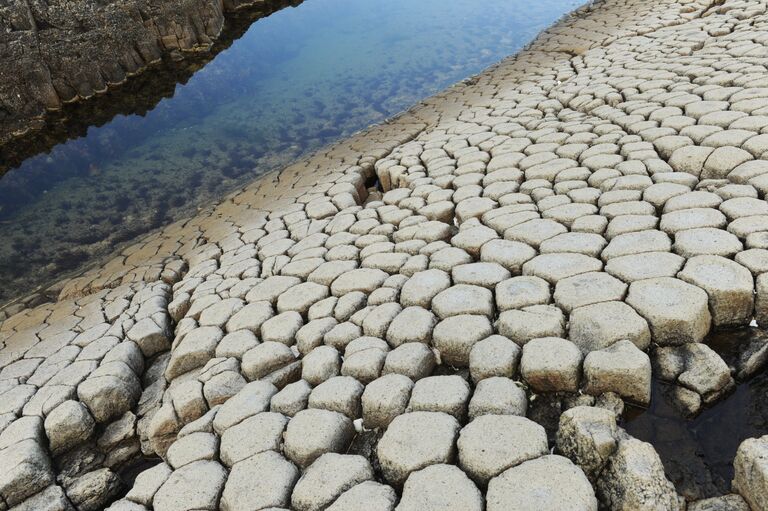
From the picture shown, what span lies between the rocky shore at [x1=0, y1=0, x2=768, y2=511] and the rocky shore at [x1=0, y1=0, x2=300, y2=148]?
13.7 ft

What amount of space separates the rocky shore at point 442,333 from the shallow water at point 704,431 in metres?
0.04

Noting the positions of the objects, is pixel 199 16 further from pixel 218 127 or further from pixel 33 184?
pixel 33 184

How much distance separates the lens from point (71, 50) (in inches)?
278

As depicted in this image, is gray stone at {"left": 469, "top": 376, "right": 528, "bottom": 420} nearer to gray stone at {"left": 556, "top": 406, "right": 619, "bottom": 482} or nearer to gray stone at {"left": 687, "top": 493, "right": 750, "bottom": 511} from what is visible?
gray stone at {"left": 556, "top": 406, "right": 619, "bottom": 482}

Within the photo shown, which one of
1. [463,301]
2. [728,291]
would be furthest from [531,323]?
[728,291]

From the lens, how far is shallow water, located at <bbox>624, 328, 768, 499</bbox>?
1434 millimetres

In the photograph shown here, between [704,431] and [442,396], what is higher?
[442,396]

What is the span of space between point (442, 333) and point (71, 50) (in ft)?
24.9

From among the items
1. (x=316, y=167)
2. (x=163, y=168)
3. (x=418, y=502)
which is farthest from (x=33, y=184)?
(x=418, y=502)

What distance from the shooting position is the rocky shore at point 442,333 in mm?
1495

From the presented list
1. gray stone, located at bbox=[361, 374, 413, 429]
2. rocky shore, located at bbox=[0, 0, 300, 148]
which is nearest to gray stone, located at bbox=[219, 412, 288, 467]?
gray stone, located at bbox=[361, 374, 413, 429]

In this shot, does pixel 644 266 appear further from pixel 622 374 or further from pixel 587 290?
pixel 622 374

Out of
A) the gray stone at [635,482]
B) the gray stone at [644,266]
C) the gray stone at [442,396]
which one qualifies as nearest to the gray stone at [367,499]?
the gray stone at [442,396]

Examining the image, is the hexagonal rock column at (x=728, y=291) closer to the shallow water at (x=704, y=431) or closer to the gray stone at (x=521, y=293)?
the shallow water at (x=704, y=431)
